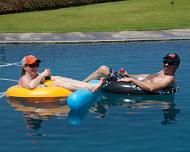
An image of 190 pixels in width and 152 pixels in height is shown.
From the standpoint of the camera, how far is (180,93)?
12.7 meters

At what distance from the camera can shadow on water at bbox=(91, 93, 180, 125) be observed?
10.9m

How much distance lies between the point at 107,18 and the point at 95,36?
640 cm

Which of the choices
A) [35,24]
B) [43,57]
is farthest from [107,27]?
[43,57]

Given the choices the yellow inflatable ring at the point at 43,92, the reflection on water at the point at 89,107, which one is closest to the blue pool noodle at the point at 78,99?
the reflection on water at the point at 89,107

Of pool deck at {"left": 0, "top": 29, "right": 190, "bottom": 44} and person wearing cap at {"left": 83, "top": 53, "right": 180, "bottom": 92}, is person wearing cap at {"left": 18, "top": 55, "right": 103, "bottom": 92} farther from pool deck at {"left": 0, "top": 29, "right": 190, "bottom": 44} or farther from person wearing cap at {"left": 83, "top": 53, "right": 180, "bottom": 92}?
pool deck at {"left": 0, "top": 29, "right": 190, "bottom": 44}

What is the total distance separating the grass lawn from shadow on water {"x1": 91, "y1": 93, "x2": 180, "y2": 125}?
12.2 m

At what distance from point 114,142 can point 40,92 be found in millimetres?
3588

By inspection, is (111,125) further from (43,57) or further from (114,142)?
(43,57)

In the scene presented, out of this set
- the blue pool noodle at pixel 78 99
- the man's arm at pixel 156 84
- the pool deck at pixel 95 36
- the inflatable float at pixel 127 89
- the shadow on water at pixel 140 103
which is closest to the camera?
the shadow on water at pixel 140 103

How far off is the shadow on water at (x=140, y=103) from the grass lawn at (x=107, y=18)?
12.2 metres

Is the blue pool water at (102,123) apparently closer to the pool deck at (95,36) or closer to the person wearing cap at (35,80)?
the person wearing cap at (35,80)

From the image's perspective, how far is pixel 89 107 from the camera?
1151cm

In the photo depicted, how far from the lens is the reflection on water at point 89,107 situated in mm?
10594

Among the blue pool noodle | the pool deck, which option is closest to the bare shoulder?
the blue pool noodle
